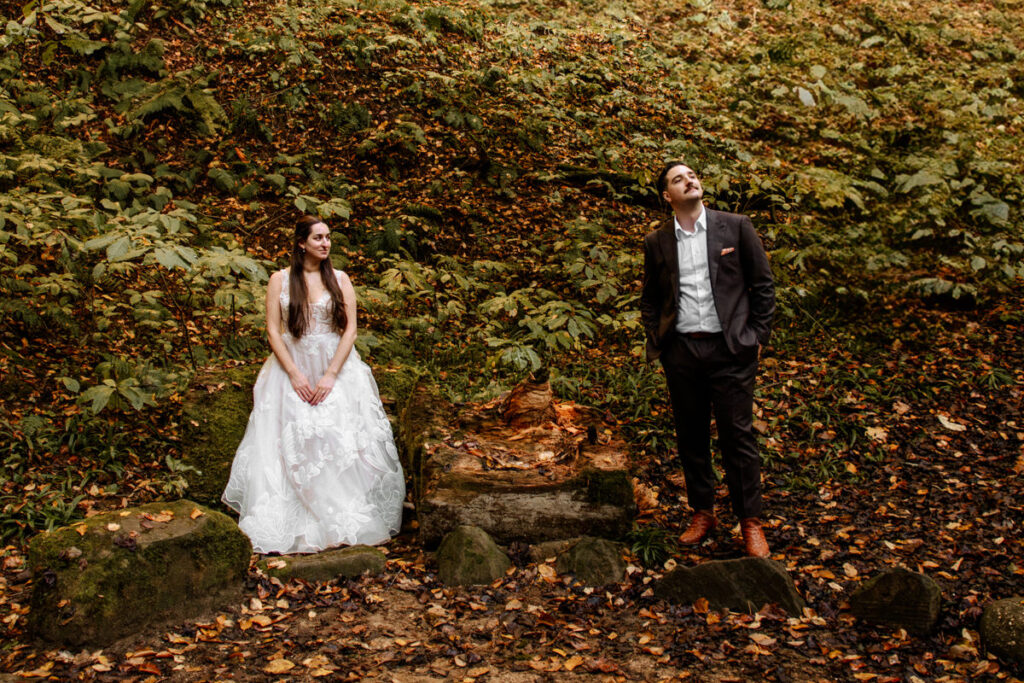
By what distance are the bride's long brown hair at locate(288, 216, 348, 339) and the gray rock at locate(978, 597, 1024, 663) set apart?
3901 mm

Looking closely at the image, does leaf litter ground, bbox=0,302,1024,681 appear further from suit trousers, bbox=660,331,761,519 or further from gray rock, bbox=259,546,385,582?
suit trousers, bbox=660,331,761,519

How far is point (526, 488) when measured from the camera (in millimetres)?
4250

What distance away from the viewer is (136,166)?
8383 mm

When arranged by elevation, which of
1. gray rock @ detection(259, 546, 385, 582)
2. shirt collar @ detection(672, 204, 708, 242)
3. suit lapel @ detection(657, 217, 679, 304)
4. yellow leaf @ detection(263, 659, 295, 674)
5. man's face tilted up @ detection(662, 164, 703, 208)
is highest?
man's face tilted up @ detection(662, 164, 703, 208)

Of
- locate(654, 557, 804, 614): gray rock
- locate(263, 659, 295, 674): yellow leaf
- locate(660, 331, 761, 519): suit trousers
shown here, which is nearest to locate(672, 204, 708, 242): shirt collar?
locate(660, 331, 761, 519): suit trousers

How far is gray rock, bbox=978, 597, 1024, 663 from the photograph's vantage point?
9.87 feet

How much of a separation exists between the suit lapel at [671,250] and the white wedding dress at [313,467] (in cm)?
217

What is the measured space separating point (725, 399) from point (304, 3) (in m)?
10.3

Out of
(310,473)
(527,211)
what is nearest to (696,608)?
(310,473)

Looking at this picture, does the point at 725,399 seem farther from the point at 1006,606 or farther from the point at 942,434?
the point at 942,434

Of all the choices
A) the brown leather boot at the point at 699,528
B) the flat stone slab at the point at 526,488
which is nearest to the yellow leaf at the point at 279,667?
the flat stone slab at the point at 526,488

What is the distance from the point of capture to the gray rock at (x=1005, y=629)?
→ 3.01 metres

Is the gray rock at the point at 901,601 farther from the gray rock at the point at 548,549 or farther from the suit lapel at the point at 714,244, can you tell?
the suit lapel at the point at 714,244

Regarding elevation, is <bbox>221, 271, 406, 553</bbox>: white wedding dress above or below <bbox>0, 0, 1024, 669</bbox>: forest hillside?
below
